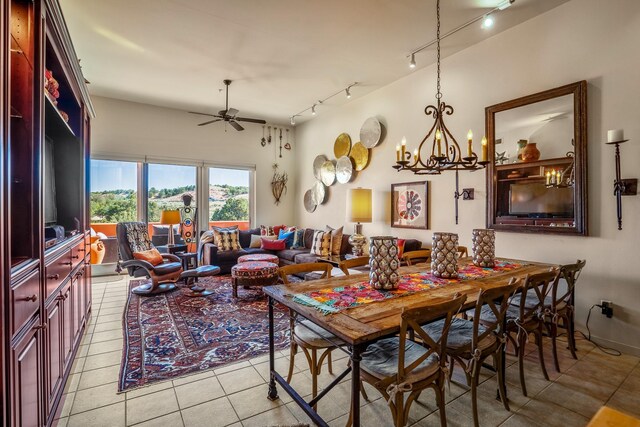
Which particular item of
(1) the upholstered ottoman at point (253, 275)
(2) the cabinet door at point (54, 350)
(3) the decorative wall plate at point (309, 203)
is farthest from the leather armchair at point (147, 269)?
(3) the decorative wall plate at point (309, 203)

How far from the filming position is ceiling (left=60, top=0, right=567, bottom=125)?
121 inches

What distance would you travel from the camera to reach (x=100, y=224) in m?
5.98

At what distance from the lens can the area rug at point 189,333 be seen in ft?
8.31

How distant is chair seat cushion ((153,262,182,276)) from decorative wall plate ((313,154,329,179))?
329cm

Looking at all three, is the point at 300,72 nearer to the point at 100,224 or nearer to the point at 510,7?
the point at 510,7

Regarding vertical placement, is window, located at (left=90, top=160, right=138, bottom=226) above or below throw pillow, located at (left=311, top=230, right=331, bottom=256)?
above

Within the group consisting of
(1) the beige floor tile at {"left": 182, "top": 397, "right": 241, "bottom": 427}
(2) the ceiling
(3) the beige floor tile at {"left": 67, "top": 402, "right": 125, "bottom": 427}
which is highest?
(2) the ceiling

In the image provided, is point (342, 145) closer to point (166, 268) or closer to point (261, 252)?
point (261, 252)

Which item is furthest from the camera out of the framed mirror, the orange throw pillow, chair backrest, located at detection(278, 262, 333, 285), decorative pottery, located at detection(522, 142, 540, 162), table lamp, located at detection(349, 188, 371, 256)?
table lamp, located at detection(349, 188, 371, 256)

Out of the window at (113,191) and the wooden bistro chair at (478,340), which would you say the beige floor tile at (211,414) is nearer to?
the wooden bistro chair at (478,340)

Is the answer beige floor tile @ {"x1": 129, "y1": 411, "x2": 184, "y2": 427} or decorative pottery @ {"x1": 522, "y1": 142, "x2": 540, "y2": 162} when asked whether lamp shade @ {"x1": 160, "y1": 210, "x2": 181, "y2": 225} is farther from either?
decorative pottery @ {"x1": 522, "y1": 142, "x2": 540, "y2": 162}

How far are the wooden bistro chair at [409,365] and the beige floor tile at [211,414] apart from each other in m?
0.95

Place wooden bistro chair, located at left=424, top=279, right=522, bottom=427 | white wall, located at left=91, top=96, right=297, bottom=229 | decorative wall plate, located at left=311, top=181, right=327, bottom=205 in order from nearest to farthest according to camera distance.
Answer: wooden bistro chair, located at left=424, top=279, right=522, bottom=427
white wall, located at left=91, top=96, right=297, bottom=229
decorative wall plate, located at left=311, top=181, right=327, bottom=205

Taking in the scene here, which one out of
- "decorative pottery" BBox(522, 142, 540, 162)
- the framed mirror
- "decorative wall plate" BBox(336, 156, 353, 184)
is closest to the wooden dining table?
the framed mirror
